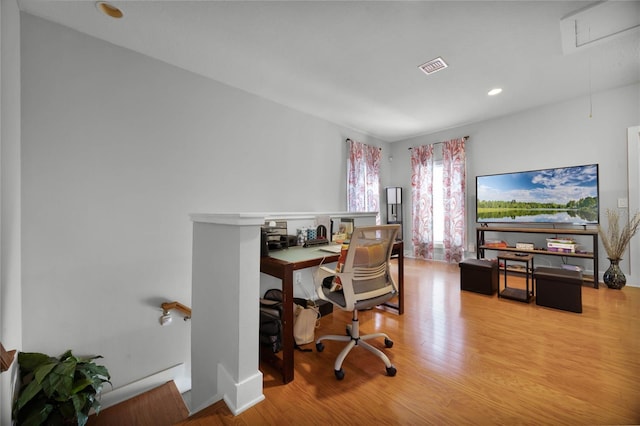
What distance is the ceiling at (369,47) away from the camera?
5.86 feet

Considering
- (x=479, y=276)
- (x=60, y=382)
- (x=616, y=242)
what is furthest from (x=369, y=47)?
(x=616, y=242)

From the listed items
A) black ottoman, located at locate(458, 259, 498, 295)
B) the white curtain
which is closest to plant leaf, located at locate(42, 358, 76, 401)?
black ottoman, located at locate(458, 259, 498, 295)

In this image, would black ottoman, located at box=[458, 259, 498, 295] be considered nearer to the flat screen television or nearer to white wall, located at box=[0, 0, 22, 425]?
the flat screen television

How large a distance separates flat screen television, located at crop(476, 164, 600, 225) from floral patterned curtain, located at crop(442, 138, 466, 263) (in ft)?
0.93

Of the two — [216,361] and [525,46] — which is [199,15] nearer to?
[216,361]

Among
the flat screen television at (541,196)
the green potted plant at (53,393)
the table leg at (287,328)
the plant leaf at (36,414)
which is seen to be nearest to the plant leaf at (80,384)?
the green potted plant at (53,393)

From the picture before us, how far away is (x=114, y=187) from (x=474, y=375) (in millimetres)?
2986

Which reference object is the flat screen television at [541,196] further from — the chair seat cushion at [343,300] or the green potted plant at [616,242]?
the chair seat cushion at [343,300]

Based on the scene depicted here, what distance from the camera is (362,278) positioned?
1678 mm

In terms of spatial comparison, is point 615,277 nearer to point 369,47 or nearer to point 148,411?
point 369,47

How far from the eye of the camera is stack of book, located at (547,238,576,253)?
3.22m

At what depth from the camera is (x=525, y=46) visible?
2.22m

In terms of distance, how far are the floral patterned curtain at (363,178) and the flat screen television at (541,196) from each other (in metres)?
1.72

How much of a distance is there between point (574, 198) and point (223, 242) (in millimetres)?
4404
